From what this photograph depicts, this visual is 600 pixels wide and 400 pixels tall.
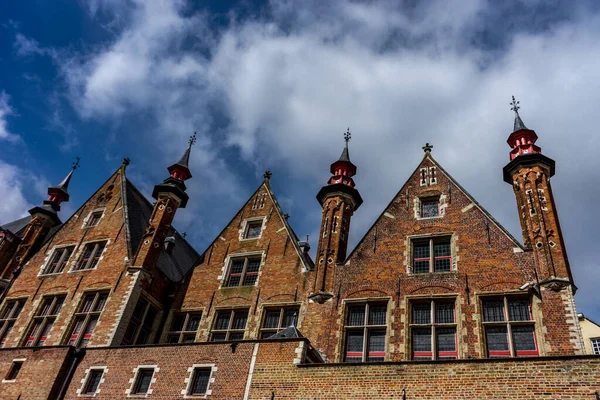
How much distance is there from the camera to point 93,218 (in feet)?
82.6

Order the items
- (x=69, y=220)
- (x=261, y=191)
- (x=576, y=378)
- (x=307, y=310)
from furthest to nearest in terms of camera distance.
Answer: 1. (x=69, y=220)
2. (x=261, y=191)
3. (x=307, y=310)
4. (x=576, y=378)

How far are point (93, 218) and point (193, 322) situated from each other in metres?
9.02

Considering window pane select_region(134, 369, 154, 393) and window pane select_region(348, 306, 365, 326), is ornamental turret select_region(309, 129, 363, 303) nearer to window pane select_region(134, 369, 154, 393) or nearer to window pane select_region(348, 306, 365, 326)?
window pane select_region(348, 306, 365, 326)

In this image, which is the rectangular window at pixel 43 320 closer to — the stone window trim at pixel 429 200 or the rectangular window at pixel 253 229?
the rectangular window at pixel 253 229

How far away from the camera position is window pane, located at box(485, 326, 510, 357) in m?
14.6

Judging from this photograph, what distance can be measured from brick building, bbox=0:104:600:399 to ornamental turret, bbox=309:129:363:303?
0.28 feet

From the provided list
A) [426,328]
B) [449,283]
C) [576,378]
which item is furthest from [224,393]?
[576,378]

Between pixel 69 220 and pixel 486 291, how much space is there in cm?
2069

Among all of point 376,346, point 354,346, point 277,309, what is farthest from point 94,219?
point 376,346

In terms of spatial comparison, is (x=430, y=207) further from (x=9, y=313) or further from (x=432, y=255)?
(x=9, y=313)

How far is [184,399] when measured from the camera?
14.8m

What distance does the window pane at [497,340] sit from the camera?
14.6 m

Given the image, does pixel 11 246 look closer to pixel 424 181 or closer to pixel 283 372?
pixel 283 372

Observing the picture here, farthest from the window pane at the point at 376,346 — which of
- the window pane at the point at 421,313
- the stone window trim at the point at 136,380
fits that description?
the stone window trim at the point at 136,380
